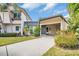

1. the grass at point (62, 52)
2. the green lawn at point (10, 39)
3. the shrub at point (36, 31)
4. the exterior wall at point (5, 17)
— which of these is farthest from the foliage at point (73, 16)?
the exterior wall at point (5, 17)

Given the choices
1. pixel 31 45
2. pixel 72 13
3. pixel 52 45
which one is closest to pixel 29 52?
pixel 31 45

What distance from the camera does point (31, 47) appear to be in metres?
4.64

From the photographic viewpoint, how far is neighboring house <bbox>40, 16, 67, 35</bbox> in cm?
459

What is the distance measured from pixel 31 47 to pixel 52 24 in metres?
0.59

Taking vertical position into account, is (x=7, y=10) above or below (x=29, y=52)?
above

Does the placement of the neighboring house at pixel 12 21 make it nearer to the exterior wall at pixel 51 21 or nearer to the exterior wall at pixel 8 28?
the exterior wall at pixel 8 28

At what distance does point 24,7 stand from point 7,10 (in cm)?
33

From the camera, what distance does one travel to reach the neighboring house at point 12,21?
4.70m

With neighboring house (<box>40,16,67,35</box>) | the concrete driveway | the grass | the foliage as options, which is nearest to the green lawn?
the concrete driveway

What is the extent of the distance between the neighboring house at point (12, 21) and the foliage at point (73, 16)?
0.80 m

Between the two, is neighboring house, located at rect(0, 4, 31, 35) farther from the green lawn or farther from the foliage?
the foliage

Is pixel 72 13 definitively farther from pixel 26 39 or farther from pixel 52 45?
pixel 26 39

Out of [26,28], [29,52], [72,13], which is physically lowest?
[29,52]

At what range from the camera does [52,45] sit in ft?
15.1
